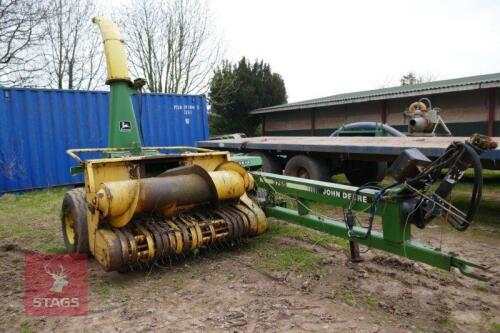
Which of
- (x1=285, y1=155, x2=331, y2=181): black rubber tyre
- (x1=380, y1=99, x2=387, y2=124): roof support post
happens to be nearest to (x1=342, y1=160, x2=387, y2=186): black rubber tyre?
(x1=285, y1=155, x2=331, y2=181): black rubber tyre

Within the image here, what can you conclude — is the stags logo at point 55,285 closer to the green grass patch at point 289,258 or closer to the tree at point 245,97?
the green grass patch at point 289,258

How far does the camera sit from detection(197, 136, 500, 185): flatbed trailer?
206 inches

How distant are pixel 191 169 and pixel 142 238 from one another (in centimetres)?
81

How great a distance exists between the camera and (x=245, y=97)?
21578 mm

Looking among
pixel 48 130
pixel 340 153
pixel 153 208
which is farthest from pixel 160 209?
pixel 48 130

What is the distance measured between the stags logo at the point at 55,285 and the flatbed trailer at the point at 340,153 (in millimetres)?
3862

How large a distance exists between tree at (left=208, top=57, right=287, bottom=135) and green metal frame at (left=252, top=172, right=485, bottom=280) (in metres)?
17.0

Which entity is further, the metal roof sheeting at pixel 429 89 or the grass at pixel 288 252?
the metal roof sheeting at pixel 429 89

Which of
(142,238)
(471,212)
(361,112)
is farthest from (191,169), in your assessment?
(361,112)

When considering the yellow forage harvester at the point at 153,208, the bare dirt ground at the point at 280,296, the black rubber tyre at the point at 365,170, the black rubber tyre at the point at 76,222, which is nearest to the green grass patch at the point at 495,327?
the bare dirt ground at the point at 280,296

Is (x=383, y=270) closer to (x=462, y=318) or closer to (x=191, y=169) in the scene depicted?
(x=462, y=318)

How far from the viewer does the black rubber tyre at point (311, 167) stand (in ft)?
22.2

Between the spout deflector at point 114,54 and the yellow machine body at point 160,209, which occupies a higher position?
the spout deflector at point 114,54

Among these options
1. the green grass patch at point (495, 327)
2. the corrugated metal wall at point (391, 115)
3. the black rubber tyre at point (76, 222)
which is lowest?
the green grass patch at point (495, 327)
